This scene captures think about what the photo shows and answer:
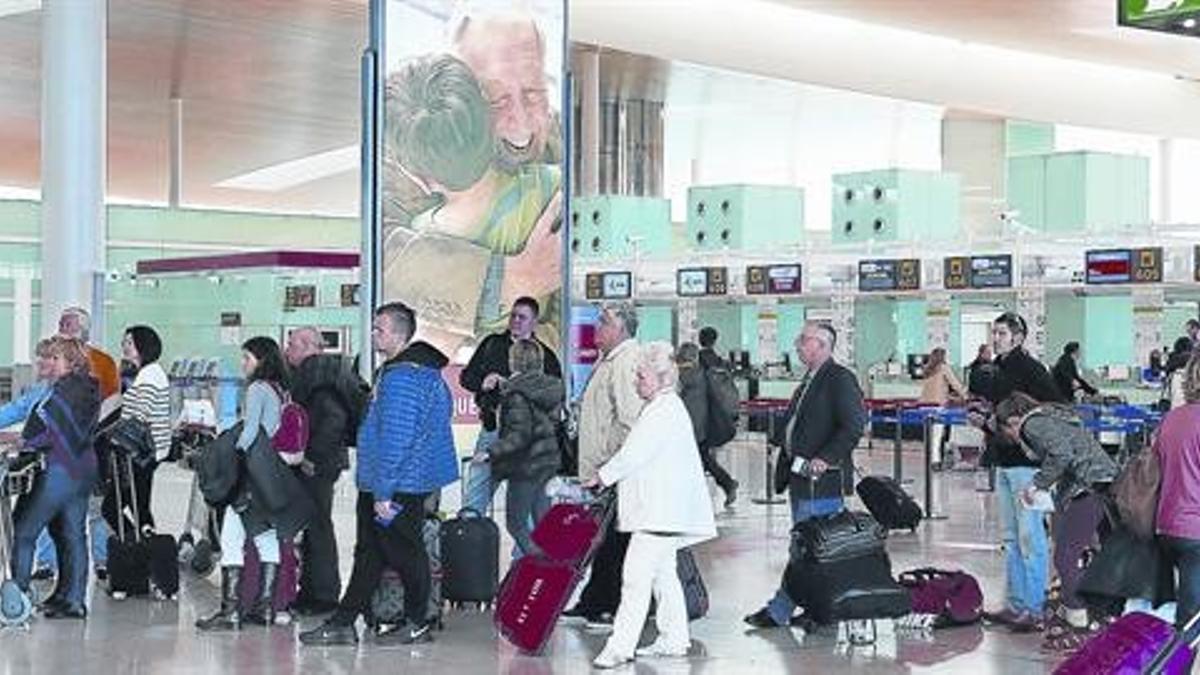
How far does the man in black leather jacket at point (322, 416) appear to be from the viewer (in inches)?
408

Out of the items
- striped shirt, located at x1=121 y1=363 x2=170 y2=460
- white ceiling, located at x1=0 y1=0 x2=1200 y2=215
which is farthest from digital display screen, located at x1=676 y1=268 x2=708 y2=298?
striped shirt, located at x1=121 y1=363 x2=170 y2=460

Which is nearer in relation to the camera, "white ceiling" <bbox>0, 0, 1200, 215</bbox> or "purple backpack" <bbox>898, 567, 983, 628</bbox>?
"purple backpack" <bbox>898, 567, 983, 628</bbox>

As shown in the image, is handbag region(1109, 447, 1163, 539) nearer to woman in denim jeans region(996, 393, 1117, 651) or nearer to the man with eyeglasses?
woman in denim jeans region(996, 393, 1117, 651)

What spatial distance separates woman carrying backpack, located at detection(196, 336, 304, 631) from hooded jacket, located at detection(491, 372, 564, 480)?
1.13 meters

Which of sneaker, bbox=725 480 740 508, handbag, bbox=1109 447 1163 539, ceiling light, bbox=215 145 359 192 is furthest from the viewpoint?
ceiling light, bbox=215 145 359 192

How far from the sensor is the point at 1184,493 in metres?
7.26

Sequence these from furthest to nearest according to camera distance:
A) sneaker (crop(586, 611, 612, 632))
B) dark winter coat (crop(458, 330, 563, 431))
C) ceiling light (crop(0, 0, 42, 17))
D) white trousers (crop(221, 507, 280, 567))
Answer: ceiling light (crop(0, 0, 42, 17)) → dark winter coat (crop(458, 330, 563, 431)) → sneaker (crop(586, 611, 612, 632)) → white trousers (crop(221, 507, 280, 567))

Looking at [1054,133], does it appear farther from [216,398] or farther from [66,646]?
[66,646]

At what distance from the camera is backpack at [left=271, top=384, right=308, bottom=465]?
10133mm

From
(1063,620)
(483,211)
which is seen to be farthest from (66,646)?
(1063,620)

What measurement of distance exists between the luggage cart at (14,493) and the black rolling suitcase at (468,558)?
213 centimetres

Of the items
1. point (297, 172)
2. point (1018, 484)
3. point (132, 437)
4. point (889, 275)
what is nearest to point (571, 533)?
point (1018, 484)

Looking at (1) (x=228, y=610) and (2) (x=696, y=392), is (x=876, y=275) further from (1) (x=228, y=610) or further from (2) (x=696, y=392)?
(1) (x=228, y=610)

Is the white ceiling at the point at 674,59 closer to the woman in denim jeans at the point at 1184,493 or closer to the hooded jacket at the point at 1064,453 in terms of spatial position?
the hooded jacket at the point at 1064,453
